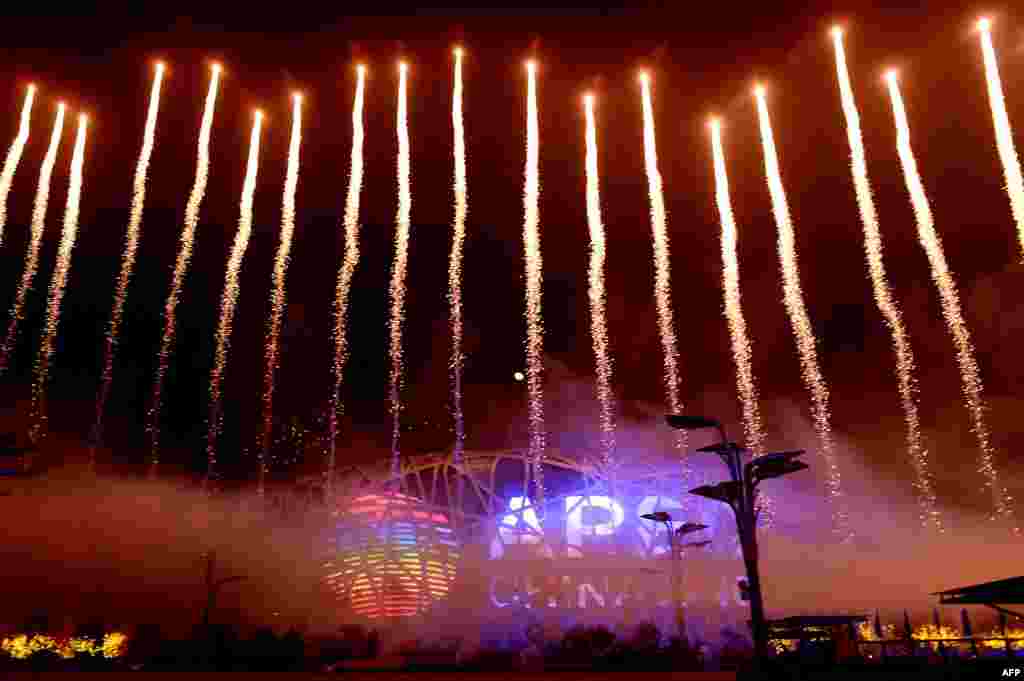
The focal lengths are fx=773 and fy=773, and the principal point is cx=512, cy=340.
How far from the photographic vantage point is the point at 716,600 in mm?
77875

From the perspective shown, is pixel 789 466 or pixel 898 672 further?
pixel 898 672

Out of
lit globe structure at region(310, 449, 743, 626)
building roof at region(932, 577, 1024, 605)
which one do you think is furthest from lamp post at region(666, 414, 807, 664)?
lit globe structure at region(310, 449, 743, 626)

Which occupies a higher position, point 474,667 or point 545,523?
point 545,523

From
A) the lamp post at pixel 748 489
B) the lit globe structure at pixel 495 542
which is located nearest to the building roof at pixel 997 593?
the lamp post at pixel 748 489

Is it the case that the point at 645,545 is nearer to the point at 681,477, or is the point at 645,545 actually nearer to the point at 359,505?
the point at 681,477

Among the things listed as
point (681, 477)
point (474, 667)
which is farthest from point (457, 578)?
point (474, 667)

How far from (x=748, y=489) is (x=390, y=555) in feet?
194

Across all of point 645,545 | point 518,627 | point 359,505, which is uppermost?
point 359,505

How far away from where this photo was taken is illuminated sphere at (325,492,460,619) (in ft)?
236

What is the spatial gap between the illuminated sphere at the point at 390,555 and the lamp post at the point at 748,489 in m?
57.7

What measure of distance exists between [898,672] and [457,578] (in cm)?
5990

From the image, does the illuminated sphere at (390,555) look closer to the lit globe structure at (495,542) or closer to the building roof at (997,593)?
the lit globe structure at (495,542)

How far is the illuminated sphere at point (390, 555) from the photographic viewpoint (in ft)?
236

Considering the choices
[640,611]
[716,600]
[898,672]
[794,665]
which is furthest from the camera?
[716,600]
